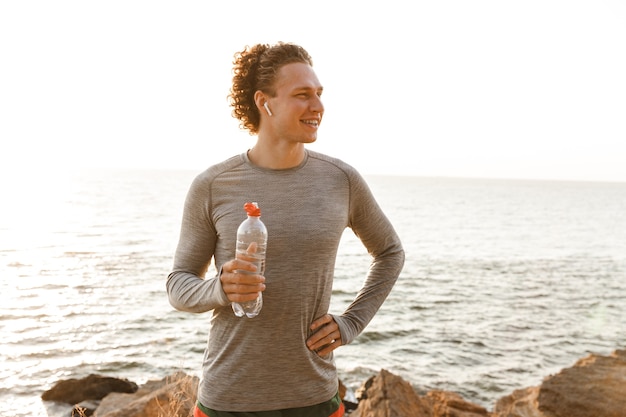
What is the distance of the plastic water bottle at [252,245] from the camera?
2459mm

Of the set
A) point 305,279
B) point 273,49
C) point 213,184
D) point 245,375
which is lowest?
point 245,375

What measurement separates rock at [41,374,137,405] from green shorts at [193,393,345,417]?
9514 millimetres

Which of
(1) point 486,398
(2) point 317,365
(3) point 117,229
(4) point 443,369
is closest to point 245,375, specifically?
(2) point 317,365

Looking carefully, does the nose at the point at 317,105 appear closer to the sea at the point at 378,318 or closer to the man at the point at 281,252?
the man at the point at 281,252

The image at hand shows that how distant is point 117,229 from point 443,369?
3879 centimetres

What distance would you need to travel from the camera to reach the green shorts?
9.05 ft

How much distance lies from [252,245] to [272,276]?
0.38 m

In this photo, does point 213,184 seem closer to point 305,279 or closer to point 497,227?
point 305,279

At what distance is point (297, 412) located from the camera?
2809mm

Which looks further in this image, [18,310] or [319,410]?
[18,310]

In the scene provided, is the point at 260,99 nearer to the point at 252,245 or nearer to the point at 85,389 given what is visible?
the point at 252,245

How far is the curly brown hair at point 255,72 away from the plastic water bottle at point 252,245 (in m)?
0.77

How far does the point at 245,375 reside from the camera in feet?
9.03

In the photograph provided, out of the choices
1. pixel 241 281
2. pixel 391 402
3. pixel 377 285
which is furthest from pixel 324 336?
pixel 391 402
